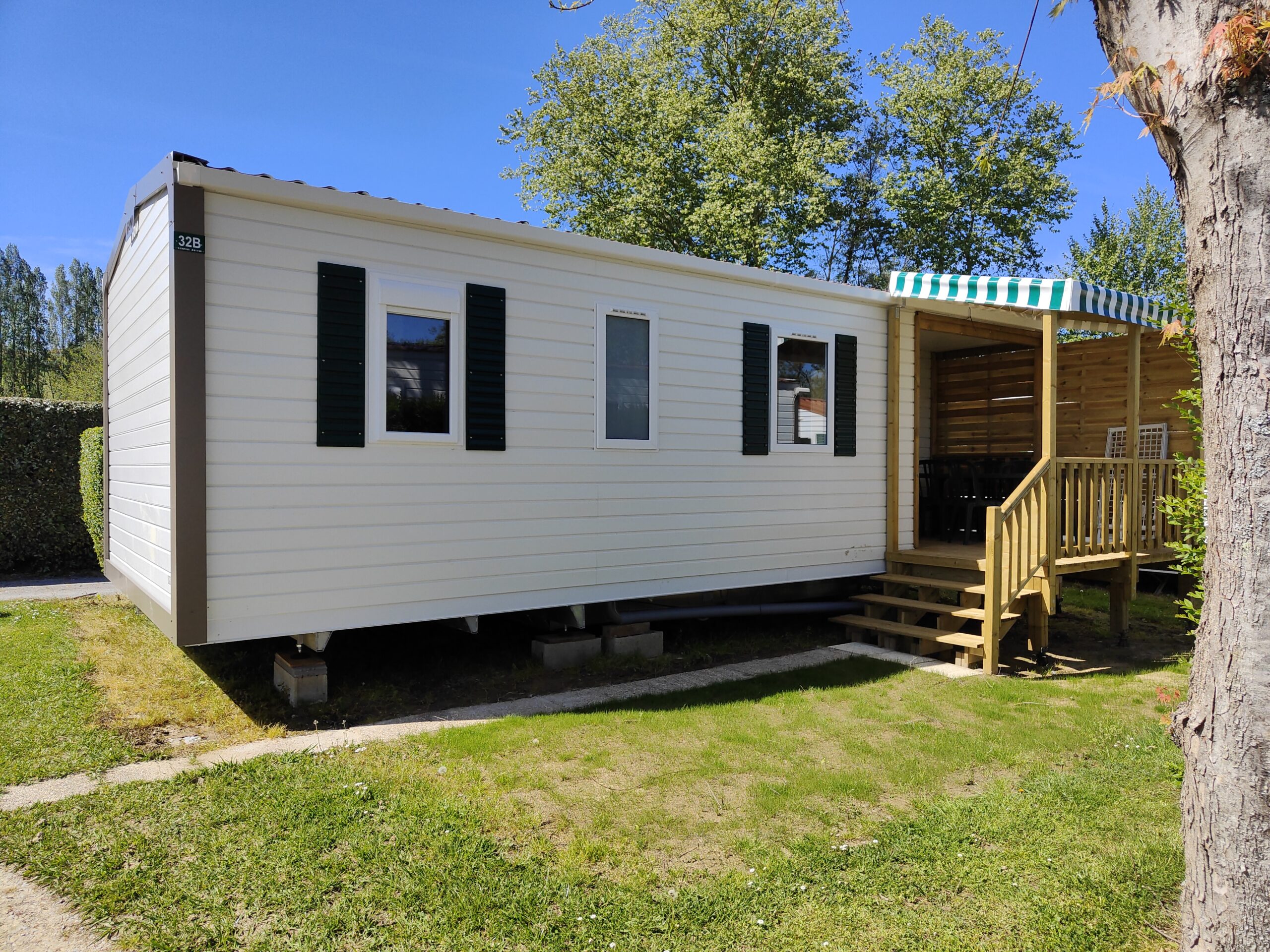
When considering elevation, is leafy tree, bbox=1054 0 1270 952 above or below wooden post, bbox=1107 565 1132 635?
above

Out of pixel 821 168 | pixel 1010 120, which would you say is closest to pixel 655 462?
pixel 821 168

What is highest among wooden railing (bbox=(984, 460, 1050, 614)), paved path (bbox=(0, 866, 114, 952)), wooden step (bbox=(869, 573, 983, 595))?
wooden railing (bbox=(984, 460, 1050, 614))

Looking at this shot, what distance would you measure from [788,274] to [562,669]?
3894mm

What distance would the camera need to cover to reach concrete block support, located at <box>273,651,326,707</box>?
16.9 ft

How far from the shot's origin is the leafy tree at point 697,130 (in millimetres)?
19000

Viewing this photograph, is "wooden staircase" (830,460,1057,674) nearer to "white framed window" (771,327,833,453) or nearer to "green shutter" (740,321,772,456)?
"white framed window" (771,327,833,453)

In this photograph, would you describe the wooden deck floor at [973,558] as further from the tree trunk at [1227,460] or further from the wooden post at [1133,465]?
the tree trunk at [1227,460]

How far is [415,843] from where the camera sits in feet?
10.7

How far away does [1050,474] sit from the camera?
6688mm

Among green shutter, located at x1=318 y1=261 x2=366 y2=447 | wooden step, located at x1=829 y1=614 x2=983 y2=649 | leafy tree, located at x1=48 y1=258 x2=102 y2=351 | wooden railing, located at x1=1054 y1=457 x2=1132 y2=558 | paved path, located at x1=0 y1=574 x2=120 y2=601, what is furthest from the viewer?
leafy tree, located at x1=48 y1=258 x2=102 y2=351

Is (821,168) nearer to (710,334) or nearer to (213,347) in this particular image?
(710,334)

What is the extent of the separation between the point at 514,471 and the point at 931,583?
3877mm

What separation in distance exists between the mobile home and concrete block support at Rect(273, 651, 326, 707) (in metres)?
0.32

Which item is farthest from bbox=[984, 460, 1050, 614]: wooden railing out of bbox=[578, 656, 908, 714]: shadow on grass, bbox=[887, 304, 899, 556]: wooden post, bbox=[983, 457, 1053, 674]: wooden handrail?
bbox=[887, 304, 899, 556]: wooden post
